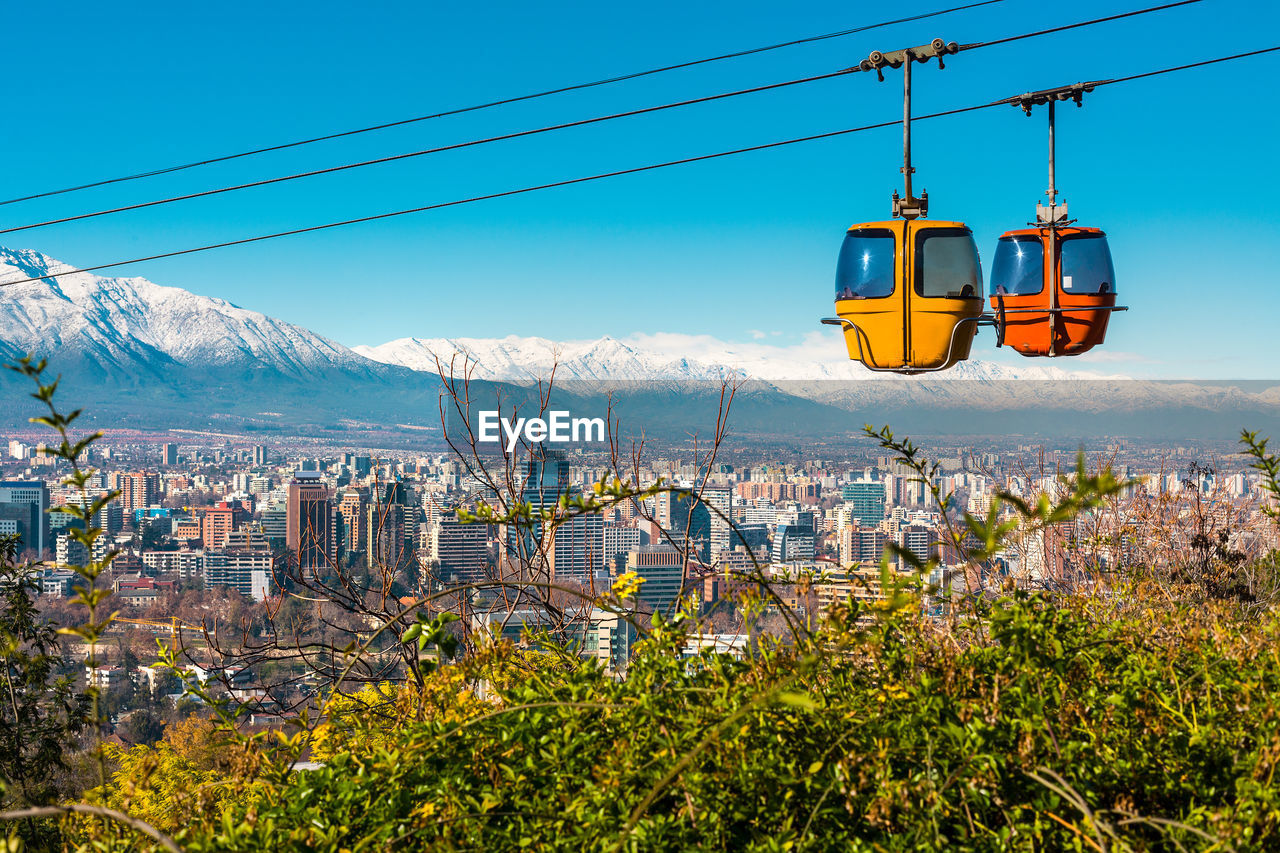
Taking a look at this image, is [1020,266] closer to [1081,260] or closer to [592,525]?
[1081,260]

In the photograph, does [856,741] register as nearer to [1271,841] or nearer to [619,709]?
[619,709]

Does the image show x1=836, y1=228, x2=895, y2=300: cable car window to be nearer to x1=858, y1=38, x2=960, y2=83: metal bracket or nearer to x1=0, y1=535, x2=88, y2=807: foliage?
x1=858, y1=38, x2=960, y2=83: metal bracket

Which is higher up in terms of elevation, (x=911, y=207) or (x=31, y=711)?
(x=911, y=207)

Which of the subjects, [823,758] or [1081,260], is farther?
[1081,260]

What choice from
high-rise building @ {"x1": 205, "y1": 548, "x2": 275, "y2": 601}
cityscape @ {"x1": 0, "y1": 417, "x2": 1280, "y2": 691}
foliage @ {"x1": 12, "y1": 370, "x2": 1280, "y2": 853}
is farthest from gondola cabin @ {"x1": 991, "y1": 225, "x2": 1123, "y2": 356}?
high-rise building @ {"x1": 205, "y1": 548, "x2": 275, "y2": 601}

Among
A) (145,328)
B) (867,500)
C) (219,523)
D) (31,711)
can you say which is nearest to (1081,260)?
(31,711)

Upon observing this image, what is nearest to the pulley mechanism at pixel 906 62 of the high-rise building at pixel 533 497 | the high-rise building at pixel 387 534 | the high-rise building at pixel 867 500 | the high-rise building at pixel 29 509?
the high-rise building at pixel 533 497
